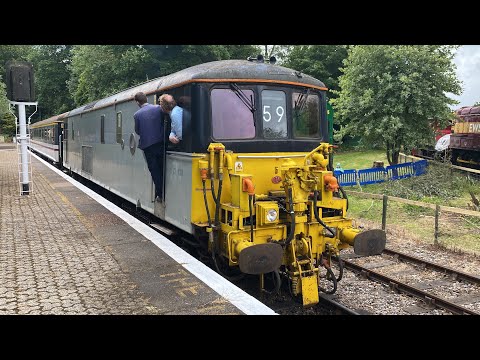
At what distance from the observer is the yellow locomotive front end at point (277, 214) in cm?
589

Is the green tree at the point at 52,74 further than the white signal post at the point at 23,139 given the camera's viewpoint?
Yes

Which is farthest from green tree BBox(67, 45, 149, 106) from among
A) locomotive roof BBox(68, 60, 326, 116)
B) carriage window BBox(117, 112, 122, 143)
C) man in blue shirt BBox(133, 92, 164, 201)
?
locomotive roof BBox(68, 60, 326, 116)

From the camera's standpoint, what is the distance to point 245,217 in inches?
233

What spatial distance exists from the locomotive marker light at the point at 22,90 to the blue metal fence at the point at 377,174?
35.6 feet

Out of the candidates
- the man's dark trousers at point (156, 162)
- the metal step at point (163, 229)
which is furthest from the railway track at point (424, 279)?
the man's dark trousers at point (156, 162)

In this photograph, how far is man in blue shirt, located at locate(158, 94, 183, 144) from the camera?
6596 millimetres

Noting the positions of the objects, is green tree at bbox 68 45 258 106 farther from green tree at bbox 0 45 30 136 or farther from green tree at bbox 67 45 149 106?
green tree at bbox 0 45 30 136

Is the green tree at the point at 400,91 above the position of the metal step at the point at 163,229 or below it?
above

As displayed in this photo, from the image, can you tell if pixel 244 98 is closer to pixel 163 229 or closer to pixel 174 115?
pixel 174 115

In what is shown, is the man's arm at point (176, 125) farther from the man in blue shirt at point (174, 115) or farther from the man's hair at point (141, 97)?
the man's hair at point (141, 97)

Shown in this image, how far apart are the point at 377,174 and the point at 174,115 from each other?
12809mm

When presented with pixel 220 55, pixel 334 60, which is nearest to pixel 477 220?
pixel 220 55

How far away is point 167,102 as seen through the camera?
683 centimetres

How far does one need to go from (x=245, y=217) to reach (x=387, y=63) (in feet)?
47.2
